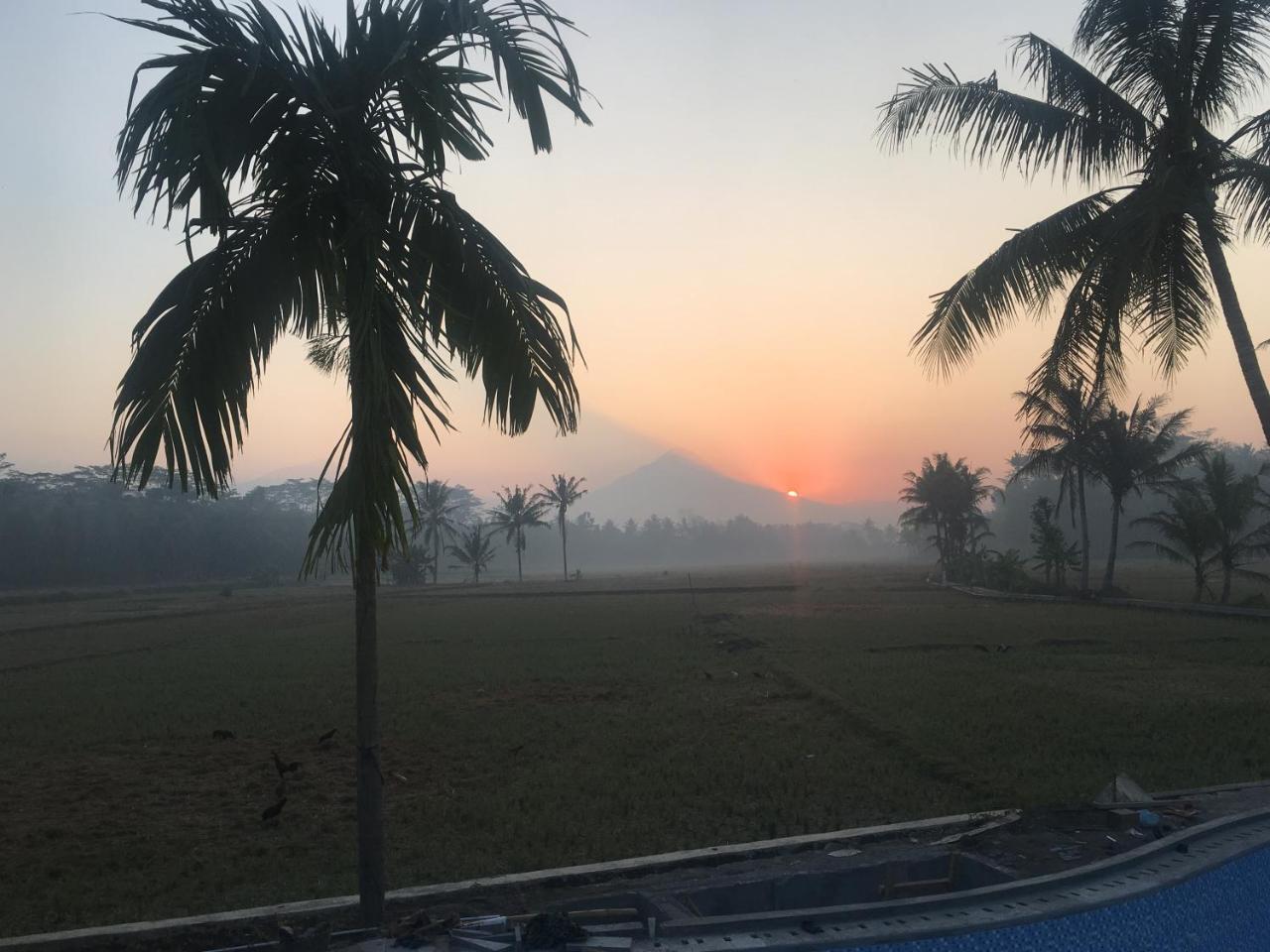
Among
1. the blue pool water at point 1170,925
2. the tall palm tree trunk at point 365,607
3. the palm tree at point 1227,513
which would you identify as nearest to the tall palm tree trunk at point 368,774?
the tall palm tree trunk at point 365,607

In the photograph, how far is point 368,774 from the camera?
4859 mm

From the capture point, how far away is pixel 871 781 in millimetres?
9086

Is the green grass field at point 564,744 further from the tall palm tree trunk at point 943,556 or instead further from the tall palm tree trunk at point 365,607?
the tall palm tree trunk at point 943,556

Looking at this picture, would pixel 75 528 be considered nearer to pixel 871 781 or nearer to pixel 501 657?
pixel 501 657

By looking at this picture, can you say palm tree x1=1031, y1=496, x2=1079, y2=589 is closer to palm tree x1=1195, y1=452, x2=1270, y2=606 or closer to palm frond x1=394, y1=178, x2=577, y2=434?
palm tree x1=1195, y1=452, x2=1270, y2=606

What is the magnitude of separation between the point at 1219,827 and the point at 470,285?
16.7 feet

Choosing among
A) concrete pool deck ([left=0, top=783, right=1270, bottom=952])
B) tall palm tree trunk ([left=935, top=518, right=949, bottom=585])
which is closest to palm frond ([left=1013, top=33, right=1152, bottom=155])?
concrete pool deck ([left=0, top=783, right=1270, bottom=952])

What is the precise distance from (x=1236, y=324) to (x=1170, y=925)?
6352 millimetres

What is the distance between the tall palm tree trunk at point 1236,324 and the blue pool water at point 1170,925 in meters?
5.05

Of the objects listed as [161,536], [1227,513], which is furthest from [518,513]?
[1227,513]

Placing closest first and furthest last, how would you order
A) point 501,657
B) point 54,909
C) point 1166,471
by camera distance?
point 54,909, point 501,657, point 1166,471

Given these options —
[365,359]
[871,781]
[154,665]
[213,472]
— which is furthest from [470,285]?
[154,665]

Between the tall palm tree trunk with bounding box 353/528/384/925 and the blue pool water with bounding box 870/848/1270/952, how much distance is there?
2636 millimetres

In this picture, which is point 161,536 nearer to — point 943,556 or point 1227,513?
point 943,556
